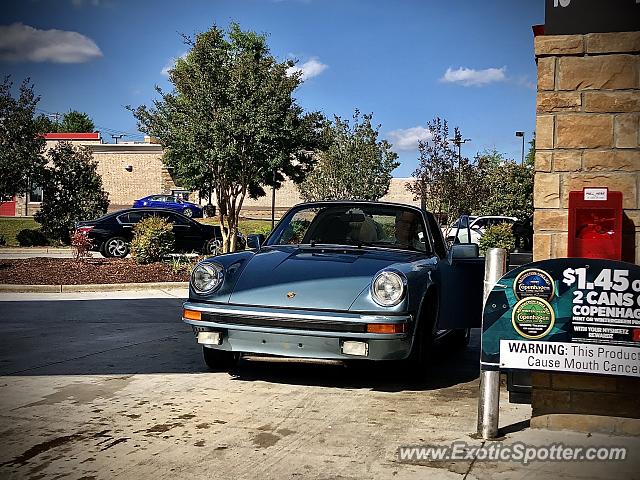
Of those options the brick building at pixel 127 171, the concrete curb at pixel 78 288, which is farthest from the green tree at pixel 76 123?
the concrete curb at pixel 78 288

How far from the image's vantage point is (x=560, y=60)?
5414 millimetres

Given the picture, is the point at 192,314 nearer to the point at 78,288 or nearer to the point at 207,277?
the point at 207,277

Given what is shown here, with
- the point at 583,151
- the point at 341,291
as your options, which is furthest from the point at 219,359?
the point at 583,151

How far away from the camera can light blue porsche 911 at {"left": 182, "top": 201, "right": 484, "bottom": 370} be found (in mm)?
6055

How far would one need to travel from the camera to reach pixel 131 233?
21.5m

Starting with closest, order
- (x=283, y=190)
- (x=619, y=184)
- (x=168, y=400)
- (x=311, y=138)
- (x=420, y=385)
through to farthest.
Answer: (x=619, y=184)
(x=168, y=400)
(x=420, y=385)
(x=311, y=138)
(x=283, y=190)

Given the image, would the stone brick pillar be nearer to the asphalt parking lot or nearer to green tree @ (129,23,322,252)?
the asphalt parking lot

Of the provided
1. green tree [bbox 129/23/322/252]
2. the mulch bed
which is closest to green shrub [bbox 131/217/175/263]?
the mulch bed

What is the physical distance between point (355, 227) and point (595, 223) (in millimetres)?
2767

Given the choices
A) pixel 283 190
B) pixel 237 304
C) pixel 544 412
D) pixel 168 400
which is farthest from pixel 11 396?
pixel 283 190

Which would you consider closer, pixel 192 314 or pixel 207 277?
pixel 192 314

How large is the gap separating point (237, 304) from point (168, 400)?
0.89 m

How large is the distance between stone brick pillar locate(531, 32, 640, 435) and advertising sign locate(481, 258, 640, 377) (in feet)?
1.87

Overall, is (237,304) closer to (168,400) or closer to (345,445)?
(168,400)
